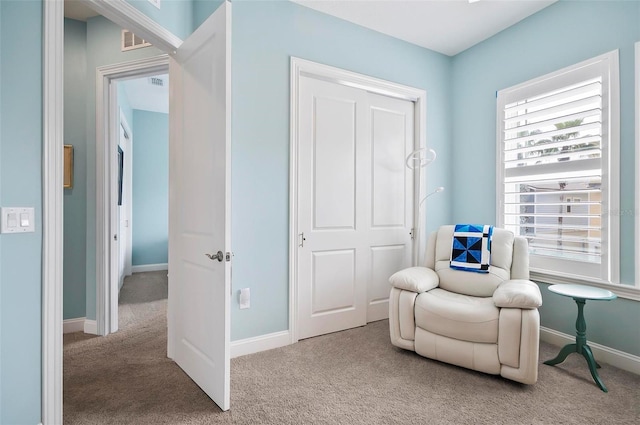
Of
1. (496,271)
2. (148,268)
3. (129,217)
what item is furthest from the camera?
(148,268)

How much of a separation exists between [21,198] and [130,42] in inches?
84.9

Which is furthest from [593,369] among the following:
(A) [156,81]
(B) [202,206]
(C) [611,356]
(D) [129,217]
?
(D) [129,217]

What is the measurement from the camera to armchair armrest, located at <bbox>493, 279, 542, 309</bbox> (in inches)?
78.8

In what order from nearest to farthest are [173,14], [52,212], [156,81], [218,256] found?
1. [52,212]
2. [218,256]
3. [173,14]
4. [156,81]

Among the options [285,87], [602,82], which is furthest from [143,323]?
[602,82]

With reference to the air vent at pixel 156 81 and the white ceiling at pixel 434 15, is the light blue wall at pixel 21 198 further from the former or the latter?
the air vent at pixel 156 81

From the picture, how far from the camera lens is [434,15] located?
2953 millimetres

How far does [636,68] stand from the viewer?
2.26m

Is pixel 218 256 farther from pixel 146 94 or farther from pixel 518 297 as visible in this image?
pixel 146 94

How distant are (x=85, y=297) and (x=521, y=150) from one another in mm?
4325

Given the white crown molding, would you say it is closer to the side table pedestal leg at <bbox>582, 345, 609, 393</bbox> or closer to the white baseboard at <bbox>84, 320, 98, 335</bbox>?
the white baseboard at <bbox>84, 320, 98, 335</bbox>

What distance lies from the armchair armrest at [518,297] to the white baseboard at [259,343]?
1624mm

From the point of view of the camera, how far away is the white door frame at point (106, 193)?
2.94 m

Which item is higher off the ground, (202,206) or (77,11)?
(77,11)
